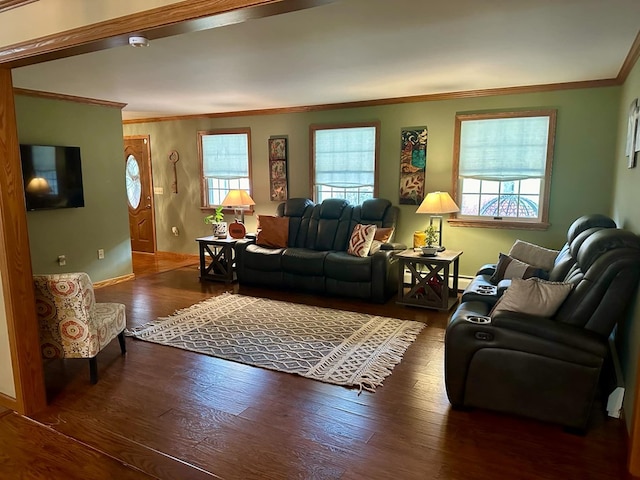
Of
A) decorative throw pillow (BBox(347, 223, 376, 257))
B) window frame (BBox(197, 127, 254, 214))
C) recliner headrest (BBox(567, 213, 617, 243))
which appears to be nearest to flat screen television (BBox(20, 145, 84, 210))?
window frame (BBox(197, 127, 254, 214))

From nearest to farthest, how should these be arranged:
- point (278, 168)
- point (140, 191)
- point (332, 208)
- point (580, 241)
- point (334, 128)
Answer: point (580, 241), point (332, 208), point (334, 128), point (278, 168), point (140, 191)

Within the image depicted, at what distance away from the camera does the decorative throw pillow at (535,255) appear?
12.9ft

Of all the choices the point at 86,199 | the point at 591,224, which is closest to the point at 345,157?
the point at 591,224

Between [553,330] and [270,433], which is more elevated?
[553,330]

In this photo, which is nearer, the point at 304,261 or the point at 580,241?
the point at 580,241

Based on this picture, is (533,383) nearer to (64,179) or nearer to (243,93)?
(243,93)

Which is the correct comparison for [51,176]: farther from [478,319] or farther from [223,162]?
[478,319]

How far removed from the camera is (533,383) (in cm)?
251

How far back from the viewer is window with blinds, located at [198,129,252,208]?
684 centimetres

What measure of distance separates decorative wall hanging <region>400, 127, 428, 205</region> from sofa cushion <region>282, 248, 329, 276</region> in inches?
52.8

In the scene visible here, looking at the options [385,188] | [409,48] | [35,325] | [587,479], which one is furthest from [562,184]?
[35,325]

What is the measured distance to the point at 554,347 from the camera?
8.02 feet

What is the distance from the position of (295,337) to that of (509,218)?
295 centimetres

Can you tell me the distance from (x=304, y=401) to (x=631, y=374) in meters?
1.90
